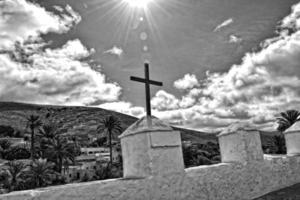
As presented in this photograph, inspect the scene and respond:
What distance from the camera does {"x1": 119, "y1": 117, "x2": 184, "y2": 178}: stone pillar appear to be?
17.6ft

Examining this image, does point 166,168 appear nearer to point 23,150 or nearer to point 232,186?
point 232,186

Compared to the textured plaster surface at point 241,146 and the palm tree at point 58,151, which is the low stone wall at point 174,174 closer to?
the textured plaster surface at point 241,146

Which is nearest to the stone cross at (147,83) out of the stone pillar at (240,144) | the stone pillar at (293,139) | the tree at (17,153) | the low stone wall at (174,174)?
the low stone wall at (174,174)

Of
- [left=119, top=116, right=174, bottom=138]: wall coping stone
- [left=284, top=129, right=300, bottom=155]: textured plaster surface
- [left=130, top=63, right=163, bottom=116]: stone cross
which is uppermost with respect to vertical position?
[left=130, top=63, right=163, bottom=116]: stone cross

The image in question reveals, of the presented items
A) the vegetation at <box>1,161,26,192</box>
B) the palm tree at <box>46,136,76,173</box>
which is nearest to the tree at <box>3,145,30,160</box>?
the palm tree at <box>46,136,76,173</box>

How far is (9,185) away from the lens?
71.3 feet

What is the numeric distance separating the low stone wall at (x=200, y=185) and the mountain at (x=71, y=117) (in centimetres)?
7970

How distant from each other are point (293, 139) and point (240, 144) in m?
3.19

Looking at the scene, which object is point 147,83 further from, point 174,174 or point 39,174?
point 39,174

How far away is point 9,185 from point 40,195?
843 inches

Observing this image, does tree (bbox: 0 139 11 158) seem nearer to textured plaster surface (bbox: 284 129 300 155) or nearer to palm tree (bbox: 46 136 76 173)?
palm tree (bbox: 46 136 76 173)

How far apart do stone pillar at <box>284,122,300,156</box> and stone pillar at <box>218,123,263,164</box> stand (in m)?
2.24

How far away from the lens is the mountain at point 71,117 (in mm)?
90438

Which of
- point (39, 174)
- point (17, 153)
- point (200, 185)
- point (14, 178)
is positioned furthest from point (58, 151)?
point (200, 185)
